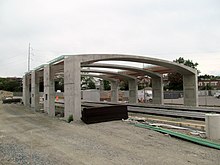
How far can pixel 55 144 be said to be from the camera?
9828 millimetres

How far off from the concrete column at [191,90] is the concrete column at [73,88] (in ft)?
51.6

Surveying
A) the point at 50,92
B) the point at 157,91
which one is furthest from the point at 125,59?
the point at 157,91

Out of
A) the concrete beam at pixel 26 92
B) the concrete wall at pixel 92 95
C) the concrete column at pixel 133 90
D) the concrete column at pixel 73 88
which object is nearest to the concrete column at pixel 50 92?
the concrete column at pixel 73 88

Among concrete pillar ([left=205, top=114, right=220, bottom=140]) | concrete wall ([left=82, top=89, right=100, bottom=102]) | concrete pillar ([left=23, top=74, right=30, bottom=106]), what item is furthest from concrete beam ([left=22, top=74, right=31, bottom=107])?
concrete pillar ([left=205, top=114, right=220, bottom=140])

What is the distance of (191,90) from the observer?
27609 mm

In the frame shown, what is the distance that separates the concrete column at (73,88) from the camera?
16.9 metres

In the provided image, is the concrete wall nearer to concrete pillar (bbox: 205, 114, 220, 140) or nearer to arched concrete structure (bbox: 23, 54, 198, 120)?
arched concrete structure (bbox: 23, 54, 198, 120)

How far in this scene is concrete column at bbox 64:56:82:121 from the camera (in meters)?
16.9

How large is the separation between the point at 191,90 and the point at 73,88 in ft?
52.9

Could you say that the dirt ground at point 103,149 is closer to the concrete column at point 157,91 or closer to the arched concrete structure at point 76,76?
the arched concrete structure at point 76,76

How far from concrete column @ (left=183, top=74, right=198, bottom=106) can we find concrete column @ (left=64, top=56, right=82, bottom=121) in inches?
619

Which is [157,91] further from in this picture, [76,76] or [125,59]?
[76,76]

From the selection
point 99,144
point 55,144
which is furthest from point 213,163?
point 55,144

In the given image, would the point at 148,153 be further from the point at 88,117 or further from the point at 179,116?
the point at 179,116
